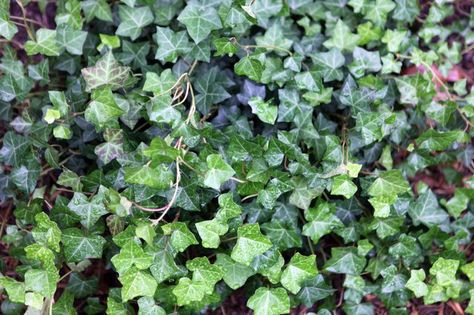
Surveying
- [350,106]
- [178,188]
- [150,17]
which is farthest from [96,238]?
[350,106]

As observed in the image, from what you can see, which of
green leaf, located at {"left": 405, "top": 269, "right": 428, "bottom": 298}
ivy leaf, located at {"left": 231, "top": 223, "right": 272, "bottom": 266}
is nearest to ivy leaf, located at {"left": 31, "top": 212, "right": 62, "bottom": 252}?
ivy leaf, located at {"left": 231, "top": 223, "right": 272, "bottom": 266}

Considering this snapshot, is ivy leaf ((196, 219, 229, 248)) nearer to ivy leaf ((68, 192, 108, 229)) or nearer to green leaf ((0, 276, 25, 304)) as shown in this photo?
ivy leaf ((68, 192, 108, 229))

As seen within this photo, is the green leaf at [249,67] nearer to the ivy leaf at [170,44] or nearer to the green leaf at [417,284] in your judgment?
the ivy leaf at [170,44]

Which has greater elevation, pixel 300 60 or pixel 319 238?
pixel 300 60

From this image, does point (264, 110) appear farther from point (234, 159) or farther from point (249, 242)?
point (249, 242)

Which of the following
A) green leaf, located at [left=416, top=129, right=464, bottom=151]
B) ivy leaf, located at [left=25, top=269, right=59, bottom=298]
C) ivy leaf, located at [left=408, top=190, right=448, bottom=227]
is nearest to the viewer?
ivy leaf, located at [left=25, top=269, right=59, bottom=298]

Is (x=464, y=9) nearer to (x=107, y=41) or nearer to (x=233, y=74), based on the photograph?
(x=233, y=74)

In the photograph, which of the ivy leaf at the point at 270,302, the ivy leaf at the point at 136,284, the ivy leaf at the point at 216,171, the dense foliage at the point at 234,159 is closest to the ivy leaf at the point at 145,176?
the dense foliage at the point at 234,159
